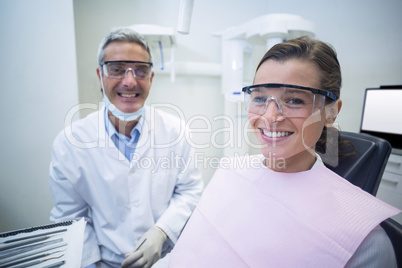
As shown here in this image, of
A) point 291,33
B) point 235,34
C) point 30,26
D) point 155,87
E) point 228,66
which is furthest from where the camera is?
point 155,87

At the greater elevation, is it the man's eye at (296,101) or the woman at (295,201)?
the man's eye at (296,101)

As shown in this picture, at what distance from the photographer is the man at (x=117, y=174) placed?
0.98 m

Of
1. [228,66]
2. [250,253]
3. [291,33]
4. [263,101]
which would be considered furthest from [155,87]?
[250,253]

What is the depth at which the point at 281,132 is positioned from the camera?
1.94 feet

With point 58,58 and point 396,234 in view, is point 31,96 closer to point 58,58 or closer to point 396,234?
point 58,58

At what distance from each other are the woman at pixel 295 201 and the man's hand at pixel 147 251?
22 cm

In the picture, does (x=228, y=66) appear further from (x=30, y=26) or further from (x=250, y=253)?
(x=250, y=253)

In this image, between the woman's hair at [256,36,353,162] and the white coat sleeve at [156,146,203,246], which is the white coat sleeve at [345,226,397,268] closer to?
the woman's hair at [256,36,353,162]

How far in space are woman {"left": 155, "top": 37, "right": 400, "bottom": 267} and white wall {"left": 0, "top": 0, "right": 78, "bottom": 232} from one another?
0.69 m

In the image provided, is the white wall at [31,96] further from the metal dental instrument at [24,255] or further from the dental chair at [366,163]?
the dental chair at [366,163]

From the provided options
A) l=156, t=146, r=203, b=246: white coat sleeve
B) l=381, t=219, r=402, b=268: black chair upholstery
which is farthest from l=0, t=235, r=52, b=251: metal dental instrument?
l=381, t=219, r=402, b=268: black chair upholstery

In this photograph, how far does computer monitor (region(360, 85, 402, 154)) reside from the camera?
62 cm

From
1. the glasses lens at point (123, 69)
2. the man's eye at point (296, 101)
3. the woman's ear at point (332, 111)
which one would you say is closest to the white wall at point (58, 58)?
the woman's ear at point (332, 111)

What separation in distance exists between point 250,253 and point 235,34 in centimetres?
136
